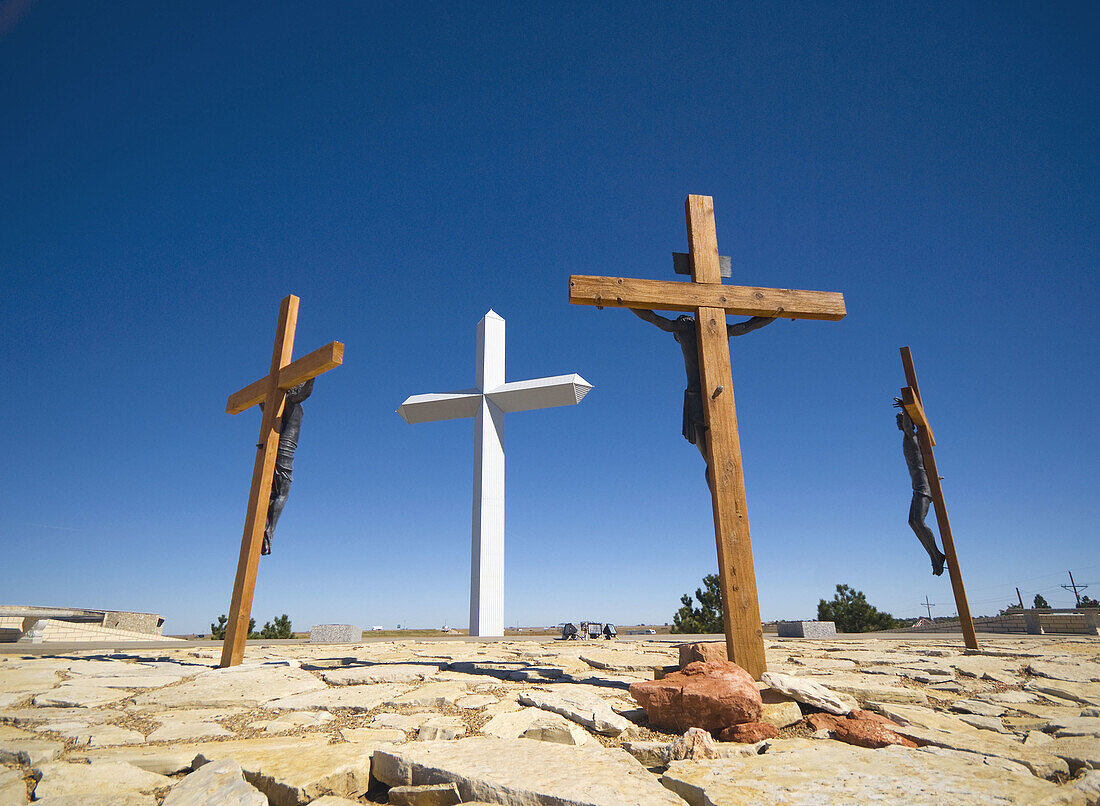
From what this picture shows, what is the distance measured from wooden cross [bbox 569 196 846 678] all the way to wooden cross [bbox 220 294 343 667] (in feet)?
8.48

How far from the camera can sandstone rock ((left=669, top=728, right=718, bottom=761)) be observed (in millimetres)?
→ 1974

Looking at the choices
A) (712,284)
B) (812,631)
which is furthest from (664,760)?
(812,631)

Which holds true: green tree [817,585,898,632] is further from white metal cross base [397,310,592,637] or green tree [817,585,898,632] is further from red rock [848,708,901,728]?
red rock [848,708,901,728]

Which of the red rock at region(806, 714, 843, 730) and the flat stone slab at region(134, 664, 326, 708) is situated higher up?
the flat stone slab at region(134, 664, 326, 708)

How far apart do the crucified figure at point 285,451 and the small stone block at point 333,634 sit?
13.7 ft

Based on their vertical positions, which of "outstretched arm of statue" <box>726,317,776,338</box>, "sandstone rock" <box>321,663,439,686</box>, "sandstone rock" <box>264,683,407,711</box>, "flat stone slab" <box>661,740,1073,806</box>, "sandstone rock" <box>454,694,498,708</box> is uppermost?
"outstretched arm of statue" <box>726,317,776,338</box>

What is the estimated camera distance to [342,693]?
10.8 feet

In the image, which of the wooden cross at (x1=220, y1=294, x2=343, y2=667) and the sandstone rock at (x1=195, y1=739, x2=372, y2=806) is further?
the wooden cross at (x1=220, y1=294, x2=343, y2=667)

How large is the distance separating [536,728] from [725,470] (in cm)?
204

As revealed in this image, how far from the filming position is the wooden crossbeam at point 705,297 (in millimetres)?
3920

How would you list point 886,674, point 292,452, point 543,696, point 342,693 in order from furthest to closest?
1. point 292,452
2. point 886,674
3. point 342,693
4. point 543,696

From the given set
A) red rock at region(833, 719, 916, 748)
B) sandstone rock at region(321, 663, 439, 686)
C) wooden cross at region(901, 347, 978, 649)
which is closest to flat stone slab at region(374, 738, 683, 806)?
red rock at region(833, 719, 916, 748)

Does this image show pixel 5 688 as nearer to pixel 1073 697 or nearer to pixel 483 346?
pixel 1073 697

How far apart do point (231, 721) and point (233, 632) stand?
2477 millimetres
